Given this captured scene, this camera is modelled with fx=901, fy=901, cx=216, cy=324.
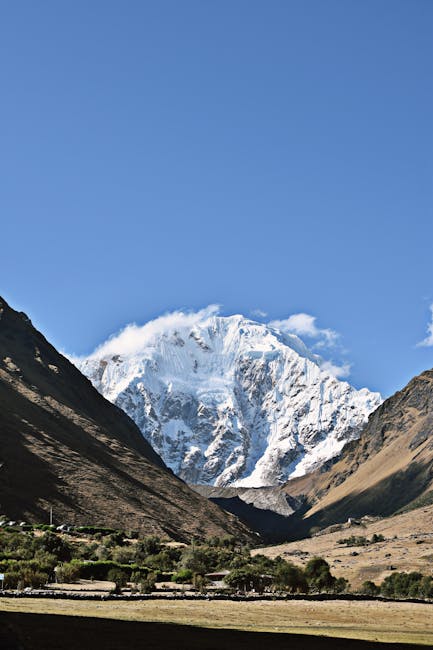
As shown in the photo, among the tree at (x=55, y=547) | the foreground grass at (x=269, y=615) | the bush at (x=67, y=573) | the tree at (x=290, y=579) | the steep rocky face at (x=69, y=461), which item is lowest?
the foreground grass at (x=269, y=615)

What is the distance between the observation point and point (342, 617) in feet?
134

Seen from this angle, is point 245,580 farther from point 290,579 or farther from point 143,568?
point 143,568

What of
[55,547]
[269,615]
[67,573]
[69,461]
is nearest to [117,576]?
[67,573]

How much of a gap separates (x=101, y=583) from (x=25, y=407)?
267ft

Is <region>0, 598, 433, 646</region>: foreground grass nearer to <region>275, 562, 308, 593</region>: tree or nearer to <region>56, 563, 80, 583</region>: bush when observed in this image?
<region>56, 563, 80, 583</region>: bush

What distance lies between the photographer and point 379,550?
400 feet

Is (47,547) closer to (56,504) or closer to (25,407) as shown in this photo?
(56,504)

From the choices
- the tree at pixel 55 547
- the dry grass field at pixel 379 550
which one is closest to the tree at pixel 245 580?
the tree at pixel 55 547

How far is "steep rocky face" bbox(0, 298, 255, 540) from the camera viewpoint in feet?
358

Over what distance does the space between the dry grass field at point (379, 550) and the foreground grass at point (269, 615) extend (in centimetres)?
4940

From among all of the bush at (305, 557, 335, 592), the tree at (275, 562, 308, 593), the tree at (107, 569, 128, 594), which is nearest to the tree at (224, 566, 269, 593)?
the tree at (275, 562, 308, 593)

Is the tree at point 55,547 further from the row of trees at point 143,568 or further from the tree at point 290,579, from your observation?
the tree at point 290,579

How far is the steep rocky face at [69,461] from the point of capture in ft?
358

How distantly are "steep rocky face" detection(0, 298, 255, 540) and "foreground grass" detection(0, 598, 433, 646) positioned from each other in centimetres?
6005
